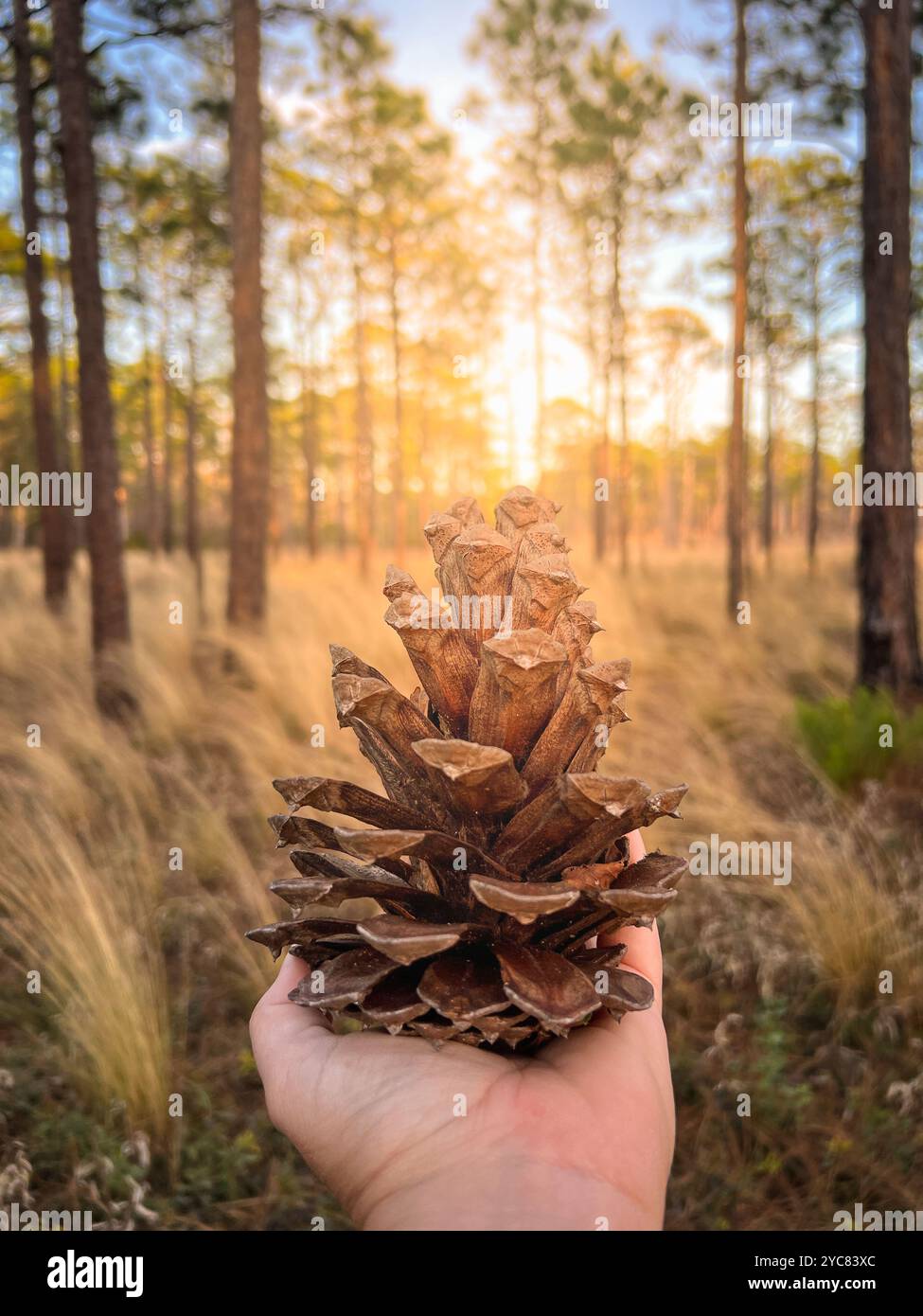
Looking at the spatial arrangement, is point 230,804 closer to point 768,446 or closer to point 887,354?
point 887,354

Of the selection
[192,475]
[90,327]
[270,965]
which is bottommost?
[270,965]

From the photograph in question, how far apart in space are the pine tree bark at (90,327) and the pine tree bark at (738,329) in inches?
308

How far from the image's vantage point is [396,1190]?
1.05m

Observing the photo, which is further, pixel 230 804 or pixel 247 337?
pixel 247 337

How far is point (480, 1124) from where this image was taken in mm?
1024

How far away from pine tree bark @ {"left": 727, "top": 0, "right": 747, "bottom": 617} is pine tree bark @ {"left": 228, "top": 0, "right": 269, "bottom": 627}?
6130 millimetres

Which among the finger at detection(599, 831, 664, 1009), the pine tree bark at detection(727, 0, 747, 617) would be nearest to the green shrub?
the finger at detection(599, 831, 664, 1009)

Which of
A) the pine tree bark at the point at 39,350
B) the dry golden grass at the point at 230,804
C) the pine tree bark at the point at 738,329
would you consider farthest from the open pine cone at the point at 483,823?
the pine tree bark at the point at 738,329

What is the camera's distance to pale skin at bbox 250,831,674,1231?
0.98 meters

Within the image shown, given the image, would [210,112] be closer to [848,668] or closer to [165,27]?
[165,27]

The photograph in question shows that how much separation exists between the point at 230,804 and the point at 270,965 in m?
1.97

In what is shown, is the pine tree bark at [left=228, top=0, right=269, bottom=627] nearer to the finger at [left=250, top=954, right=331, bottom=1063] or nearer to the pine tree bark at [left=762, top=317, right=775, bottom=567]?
the finger at [left=250, top=954, right=331, bottom=1063]

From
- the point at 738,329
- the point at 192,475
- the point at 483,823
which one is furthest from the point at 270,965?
the point at 192,475

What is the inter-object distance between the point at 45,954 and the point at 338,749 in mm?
2430
